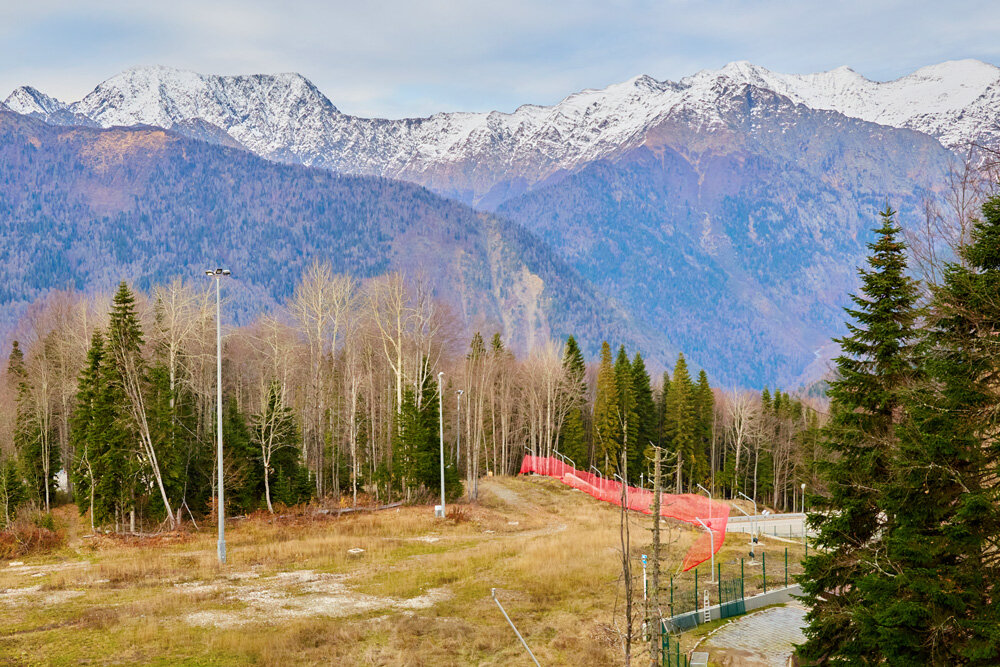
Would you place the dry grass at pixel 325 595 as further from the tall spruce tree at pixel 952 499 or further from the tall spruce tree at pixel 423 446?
the tall spruce tree at pixel 423 446

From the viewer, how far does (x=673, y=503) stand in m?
42.8

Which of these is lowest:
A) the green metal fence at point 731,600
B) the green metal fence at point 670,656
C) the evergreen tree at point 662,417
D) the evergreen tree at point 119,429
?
the evergreen tree at point 662,417

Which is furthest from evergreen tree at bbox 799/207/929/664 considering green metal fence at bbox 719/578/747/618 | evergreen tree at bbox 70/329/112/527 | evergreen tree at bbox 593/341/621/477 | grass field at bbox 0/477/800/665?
evergreen tree at bbox 593/341/621/477

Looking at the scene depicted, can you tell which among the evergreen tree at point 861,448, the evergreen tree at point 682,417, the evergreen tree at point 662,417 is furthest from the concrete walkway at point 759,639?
the evergreen tree at point 662,417

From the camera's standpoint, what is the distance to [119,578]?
26.5 meters

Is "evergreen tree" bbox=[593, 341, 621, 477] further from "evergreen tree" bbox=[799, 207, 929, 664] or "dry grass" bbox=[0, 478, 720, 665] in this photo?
"evergreen tree" bbox=[799, 207, 929, 664]

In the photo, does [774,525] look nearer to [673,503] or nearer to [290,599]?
[673,503]

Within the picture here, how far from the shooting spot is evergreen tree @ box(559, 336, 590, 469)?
7612 cm

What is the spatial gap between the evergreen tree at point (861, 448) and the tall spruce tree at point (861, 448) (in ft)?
0.07

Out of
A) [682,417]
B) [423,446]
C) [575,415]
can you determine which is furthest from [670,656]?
[682,417]

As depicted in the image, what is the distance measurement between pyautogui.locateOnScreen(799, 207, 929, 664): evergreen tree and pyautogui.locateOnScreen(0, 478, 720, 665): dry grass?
16.7ft

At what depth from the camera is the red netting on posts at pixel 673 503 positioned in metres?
31.3

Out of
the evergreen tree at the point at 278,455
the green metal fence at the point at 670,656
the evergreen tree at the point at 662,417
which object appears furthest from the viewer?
the evergreen tree at the point at 662,417

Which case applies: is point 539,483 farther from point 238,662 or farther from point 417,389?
point 238,662
